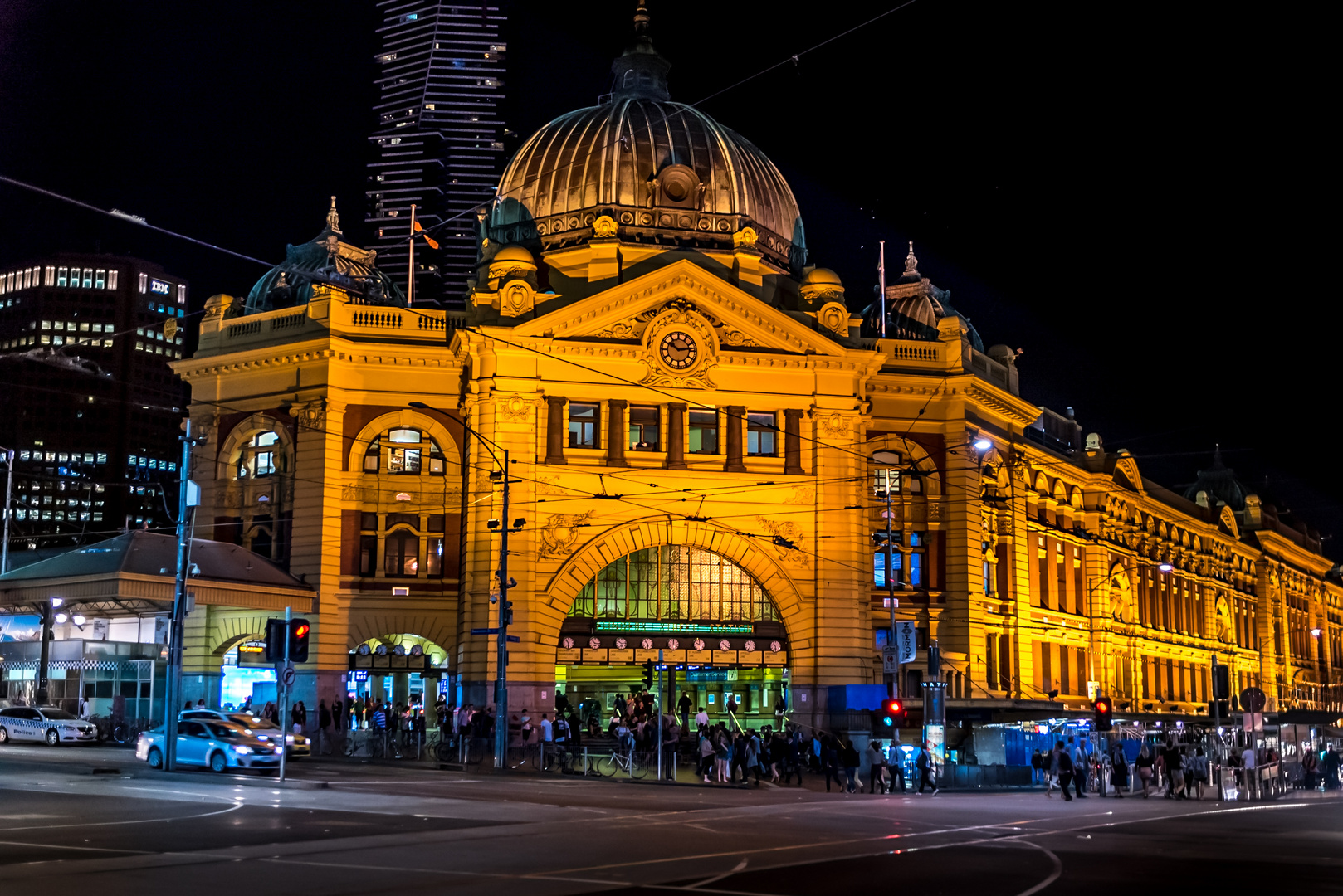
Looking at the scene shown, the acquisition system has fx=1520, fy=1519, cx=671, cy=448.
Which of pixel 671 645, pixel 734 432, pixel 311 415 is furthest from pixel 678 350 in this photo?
pixel 311 415

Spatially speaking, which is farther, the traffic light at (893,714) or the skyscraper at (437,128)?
the skyscraper at (437,128)

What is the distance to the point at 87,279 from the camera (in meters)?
142

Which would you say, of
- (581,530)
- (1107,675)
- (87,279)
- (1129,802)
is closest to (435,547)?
(581,530)

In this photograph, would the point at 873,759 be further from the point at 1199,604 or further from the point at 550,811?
the point at 1199,604

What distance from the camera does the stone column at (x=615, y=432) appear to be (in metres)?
60.3

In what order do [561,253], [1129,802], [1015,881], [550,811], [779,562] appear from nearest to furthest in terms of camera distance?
[1015,881] → [550,811] → [1129,802] → [779,562] → [561,253]

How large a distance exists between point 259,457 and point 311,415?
4.24 m

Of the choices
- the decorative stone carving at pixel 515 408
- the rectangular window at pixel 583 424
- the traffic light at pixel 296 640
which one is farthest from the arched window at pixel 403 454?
the traffic light at pixel 296 640

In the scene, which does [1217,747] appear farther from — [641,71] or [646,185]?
[641,71]

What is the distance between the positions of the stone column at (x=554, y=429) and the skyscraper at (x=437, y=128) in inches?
4852

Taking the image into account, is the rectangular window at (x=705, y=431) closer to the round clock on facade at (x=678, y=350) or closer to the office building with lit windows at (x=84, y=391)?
the round clock on facade at (x=678, y=350)

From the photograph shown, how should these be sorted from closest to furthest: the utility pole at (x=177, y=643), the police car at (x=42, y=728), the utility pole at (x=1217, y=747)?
the utility pole at (x=177, y=643) < the utility pole at (x=1217, y=747) < the police car at (x=42, y=728)

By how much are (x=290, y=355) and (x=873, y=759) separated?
1240 inches

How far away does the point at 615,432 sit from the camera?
60469 millimetres
